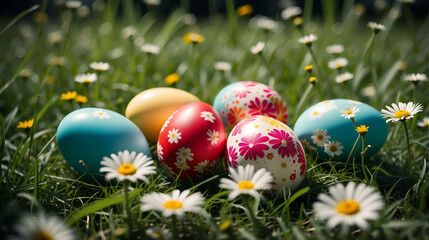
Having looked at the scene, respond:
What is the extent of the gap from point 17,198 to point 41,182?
13 cm

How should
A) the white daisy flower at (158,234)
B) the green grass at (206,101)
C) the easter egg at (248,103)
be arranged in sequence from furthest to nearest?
the easter egg at (248,103)
the green grass at (206,101)
the white daisy flower at (158,234)

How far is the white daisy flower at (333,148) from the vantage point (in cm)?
149

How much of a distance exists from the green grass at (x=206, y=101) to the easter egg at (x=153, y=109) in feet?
0.89

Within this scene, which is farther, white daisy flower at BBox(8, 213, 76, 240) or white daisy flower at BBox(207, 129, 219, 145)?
white daisy flower at BBox(207, 129, 219, 145)

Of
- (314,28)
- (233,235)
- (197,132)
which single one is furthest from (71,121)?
(314,28)

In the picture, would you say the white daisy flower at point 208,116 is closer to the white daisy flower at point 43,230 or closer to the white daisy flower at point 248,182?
the white daisy flower at point 248,182

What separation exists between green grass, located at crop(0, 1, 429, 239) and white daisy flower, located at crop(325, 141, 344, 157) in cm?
7

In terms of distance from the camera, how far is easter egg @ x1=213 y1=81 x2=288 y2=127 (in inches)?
65.1

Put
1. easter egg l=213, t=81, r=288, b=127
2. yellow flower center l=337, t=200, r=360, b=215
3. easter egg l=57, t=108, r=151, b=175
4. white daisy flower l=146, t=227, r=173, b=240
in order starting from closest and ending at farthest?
yellow flower center l=337, t=200, r=360, b=215
white daisy flower l=146, t=227, r=173, b=240
easter egg l=57, t=108, r=151, b=175
easter egg l=213, t=81, r=288, b=127

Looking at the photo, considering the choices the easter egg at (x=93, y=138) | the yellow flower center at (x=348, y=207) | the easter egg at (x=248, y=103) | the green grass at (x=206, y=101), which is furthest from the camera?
the easter egg at (x=248, y=103)

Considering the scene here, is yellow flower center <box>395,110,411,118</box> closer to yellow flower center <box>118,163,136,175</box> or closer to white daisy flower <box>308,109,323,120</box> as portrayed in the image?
white daisy flower <box>308,109,323,120</box>

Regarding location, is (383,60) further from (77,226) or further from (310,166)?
(77,226)

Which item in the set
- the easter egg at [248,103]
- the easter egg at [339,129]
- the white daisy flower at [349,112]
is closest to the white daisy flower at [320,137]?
the easter egg at [339,129]

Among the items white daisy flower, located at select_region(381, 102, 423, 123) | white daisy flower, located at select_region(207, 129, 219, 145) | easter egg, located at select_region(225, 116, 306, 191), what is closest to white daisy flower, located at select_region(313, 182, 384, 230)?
easter egg, located at select_region(225, 116, 306, 191)
